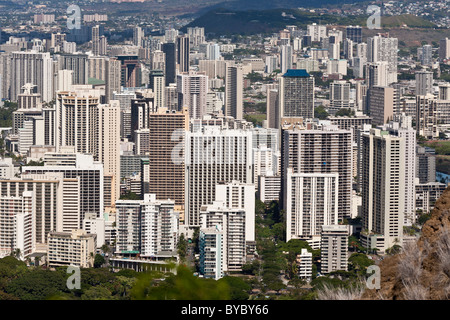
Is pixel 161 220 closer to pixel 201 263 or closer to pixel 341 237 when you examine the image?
pixel 201 263

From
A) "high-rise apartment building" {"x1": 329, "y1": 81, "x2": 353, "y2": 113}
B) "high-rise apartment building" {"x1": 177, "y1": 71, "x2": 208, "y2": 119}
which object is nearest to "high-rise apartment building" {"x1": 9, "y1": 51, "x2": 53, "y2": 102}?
"high-rise apartment building" {"x1": 177, "y1": 71, "x2": 208, "y2": 119}

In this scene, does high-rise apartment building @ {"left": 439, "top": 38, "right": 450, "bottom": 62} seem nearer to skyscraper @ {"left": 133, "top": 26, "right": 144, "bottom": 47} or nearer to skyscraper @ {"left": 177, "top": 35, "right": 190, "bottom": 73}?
skyscraper @ {"left": 177, "top": 35, "right": 190, "bottom": 73}

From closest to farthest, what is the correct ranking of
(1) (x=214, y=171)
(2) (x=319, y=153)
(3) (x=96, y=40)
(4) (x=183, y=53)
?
(1) (x=214, y=171), (2) (x=319, y=153), (4) (x=183, y=53), (3) (x=96, y=40)

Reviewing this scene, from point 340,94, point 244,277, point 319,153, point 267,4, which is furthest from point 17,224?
point 267,4

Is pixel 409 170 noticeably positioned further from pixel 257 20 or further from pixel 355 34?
pixel 257 20

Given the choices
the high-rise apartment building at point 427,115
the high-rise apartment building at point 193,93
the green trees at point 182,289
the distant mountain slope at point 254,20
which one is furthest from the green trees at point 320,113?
the green trees at point 182,289

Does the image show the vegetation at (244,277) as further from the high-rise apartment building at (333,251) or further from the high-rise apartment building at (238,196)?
the high-rise apartment building at (238,196)

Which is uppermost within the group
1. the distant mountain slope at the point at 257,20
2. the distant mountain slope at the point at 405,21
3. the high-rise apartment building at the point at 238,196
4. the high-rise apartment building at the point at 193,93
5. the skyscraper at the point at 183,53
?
the distant mountain slope at the point at 257,20

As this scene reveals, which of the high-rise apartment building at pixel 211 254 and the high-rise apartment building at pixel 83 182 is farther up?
the high-rise apartment building at pixel 83 182
